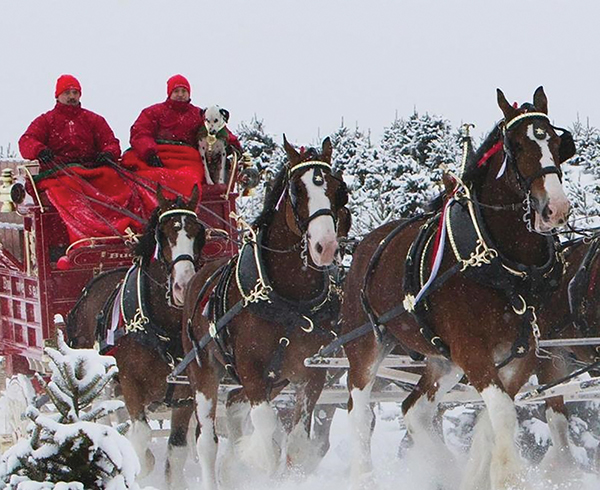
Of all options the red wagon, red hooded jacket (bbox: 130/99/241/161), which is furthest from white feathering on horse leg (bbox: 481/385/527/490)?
red hooded jacket (bbox: 130/99/241/161)

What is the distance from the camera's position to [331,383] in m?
7.59

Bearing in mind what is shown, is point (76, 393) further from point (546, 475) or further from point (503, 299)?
point (546, 475)

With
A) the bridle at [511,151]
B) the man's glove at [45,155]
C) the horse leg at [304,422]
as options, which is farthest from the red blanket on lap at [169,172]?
the bridle at [511,151]

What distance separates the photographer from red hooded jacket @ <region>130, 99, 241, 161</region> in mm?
8859

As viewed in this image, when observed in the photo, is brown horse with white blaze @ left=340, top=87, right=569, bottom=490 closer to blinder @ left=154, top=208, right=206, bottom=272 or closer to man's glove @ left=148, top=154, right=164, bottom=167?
blinder @ left=154, top=208, right=206, bottom=272

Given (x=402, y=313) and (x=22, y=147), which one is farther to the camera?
(x=22, y=147)

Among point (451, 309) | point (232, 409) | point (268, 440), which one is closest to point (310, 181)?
point (451, 309)

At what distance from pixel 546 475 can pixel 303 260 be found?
1.99 metres

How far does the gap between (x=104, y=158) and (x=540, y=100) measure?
453 centimetres

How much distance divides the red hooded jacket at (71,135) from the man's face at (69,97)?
0.13 feet

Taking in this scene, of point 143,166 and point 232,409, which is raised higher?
point 143,166

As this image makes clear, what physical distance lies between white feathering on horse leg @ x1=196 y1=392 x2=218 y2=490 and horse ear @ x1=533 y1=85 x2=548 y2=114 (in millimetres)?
2843

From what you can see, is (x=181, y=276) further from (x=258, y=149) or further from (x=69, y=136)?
(x=258, y=149)

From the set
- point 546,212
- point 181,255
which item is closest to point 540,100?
point 546,212
